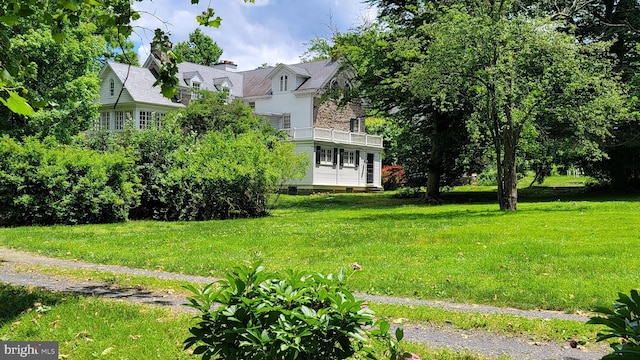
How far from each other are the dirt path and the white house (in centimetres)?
2934

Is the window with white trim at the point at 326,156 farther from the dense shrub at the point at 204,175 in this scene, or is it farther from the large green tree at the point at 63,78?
the dense shrub at the point at 204,175

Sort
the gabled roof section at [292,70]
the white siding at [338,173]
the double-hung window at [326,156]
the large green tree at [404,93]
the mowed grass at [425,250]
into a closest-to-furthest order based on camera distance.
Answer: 1. the mowed grass at [425,250]
2. the large green tree at [404,93]
3. the white siding at [338,173]
4. the double-hung window at [326,156]
5. the gabled roof section at [292,70]

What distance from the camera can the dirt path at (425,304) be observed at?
5.02 m

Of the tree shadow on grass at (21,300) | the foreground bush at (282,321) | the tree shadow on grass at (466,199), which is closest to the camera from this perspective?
the foreground bush at (282,321)

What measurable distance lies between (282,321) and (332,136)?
37750 millimetres

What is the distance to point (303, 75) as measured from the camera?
4247cm

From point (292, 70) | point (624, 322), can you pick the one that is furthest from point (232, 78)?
point (624, 322)

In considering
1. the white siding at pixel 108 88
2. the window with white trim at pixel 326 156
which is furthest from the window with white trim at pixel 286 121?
the white siding at pixel 108 88

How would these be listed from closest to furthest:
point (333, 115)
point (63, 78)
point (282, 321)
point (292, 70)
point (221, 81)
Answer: point (282, 321), point (63, 78), point (292, 70), point (333, 115), point (221, 81)

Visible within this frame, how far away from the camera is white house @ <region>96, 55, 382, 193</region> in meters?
39.9

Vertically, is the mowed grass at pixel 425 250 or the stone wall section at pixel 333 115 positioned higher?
the stone wall section at pixel 333 115

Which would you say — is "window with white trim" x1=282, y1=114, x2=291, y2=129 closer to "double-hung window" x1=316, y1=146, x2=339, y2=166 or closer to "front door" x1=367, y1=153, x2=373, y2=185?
"double-hung window" x1=316, y1=146, x2=339, y2=166

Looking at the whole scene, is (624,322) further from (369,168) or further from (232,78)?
(232,78)

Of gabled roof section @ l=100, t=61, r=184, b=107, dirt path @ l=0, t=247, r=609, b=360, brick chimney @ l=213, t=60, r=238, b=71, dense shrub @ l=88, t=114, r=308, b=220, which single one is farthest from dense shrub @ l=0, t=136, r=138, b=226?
brick chimney @ l=213, t=60, r=238, b=71
